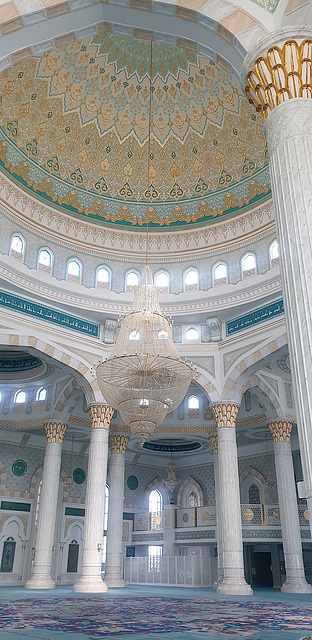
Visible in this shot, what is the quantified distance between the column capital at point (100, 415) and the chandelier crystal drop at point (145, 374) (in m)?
2.64

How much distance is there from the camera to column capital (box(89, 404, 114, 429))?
1125cm

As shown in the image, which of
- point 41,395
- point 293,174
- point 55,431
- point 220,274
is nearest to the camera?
point 293,174

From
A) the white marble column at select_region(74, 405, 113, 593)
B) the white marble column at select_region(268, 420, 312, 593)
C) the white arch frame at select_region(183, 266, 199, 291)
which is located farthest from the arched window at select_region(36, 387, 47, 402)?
the white marble column at select_region(268, 420, 312, 593)

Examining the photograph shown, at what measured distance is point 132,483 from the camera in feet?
58.4

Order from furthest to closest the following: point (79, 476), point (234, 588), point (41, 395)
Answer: point (79, 476), point (41, 395), point (234, 588)

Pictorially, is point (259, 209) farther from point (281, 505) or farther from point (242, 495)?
point (242, 495)

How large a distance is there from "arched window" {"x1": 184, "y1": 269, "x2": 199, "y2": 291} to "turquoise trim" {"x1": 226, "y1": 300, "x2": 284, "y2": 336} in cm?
121

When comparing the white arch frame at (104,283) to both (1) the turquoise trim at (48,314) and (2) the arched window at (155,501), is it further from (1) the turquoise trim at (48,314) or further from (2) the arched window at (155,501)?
(2) the arched window at (155,501)

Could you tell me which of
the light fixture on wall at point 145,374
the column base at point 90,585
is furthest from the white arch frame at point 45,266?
the column base at point 90,585

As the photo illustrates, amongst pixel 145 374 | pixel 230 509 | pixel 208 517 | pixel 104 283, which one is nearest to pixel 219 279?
pixel 104 283

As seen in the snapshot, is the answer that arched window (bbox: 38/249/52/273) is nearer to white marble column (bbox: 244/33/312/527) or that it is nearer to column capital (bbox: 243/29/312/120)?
white marble column (bbox: 244/33/312/527)

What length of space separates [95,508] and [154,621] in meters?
5.42

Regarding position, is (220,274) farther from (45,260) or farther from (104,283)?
(45,260)

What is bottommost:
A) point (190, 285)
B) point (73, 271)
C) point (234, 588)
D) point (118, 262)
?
point (234, 588)
